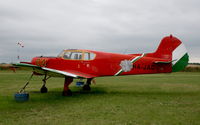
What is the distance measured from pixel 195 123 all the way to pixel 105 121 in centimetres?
235

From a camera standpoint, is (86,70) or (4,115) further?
(86,70)

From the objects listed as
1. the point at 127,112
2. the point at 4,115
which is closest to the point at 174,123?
the point at 127,112

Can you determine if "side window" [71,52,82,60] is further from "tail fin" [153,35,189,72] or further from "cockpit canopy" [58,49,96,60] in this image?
"tail fin" [153,35,189,72]

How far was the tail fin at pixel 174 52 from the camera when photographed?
11.4 meters

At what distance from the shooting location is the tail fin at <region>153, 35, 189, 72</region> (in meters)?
11.4

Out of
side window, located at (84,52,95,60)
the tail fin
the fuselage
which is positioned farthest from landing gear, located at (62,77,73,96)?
the tail fin

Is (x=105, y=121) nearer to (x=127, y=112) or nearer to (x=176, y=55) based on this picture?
(x=127, y=112)

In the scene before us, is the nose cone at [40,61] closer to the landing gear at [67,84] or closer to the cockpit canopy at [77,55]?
the cockpit canopy at [77,55]

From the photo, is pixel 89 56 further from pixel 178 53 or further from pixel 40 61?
pixel 178 53

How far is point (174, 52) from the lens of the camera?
1172 cm

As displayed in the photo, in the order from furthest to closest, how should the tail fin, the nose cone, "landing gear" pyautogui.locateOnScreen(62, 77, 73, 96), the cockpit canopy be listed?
the tail fin, the cockpit canopy, the nose cone, "landing gear" pyautogui.locateOnScreen(62, 77, 73, 96)

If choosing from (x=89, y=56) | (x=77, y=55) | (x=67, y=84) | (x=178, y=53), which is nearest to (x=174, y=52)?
(x=178, y=53)

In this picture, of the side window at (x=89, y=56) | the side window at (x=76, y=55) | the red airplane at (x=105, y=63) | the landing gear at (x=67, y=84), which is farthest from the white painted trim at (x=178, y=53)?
A: the landing gear at (x=67, y=84)

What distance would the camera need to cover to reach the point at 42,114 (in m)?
6.21
